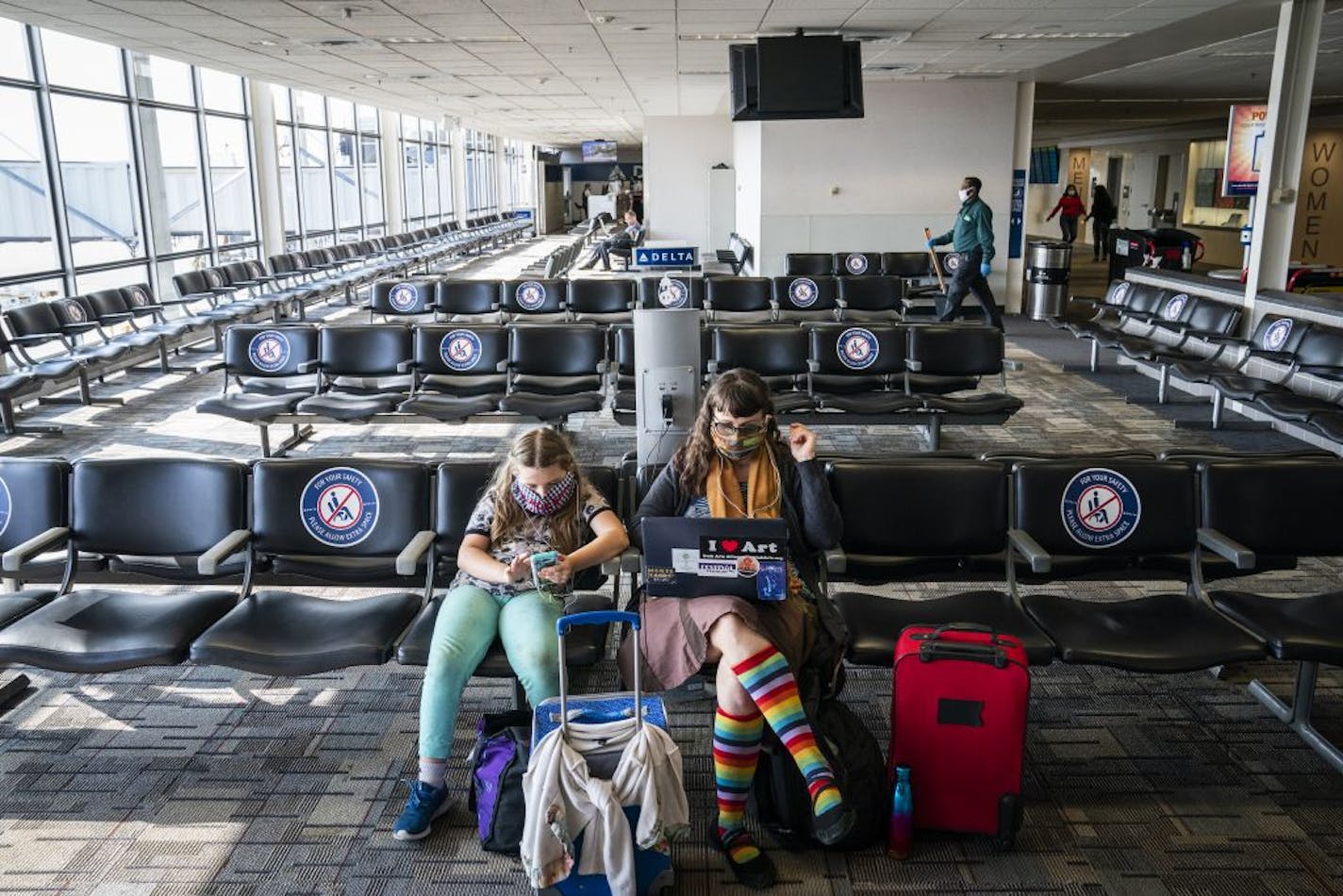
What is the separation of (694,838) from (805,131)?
11.9m

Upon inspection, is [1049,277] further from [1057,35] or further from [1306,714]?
[1306,714]

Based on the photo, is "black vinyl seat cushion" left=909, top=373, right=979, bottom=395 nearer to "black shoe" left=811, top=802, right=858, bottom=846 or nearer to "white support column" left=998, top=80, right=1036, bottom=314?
"black shoe" left=811, top=802, right=858, bottom=846

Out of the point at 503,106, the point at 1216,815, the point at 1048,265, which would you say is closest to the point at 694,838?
the point at 1216,815

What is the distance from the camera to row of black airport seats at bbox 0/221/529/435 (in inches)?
294

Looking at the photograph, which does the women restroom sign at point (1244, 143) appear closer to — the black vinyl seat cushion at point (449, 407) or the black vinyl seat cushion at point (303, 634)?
the black vinyl seat cushion at point (449, 407)

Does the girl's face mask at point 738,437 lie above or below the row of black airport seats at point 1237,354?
above

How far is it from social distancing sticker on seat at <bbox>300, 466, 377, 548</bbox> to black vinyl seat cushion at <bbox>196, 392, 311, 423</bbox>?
9.21 feet

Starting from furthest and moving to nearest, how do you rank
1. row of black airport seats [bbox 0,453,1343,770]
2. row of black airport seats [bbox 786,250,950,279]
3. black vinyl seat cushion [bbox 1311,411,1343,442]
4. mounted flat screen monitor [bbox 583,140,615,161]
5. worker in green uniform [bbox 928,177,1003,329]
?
mounted flat screen monitor [bbox 583,140,615,161] < row of black airport seats [bbox 786,250,950,279] < worker in green uniform [bbox 928,177,1003,329] < black vinyl seat cushion [bbox 1311,411,1343,442] < row of black airport seats [bbox 0,453,1343,770]

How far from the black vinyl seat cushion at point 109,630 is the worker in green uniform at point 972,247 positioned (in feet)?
26.3

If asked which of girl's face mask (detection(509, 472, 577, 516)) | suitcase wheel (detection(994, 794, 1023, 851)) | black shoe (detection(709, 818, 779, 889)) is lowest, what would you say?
black shoe (detection(709, 818, 779, 889))

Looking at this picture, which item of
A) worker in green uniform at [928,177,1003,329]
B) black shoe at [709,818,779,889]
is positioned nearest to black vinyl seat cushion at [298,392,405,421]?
black shoe at [709,818,779,889]

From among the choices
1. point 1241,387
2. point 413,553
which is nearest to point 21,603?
point 413,553

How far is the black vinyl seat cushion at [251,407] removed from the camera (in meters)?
5.85

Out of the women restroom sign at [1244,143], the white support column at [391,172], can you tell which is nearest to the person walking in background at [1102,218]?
the women restroom sign at [1244,143]
